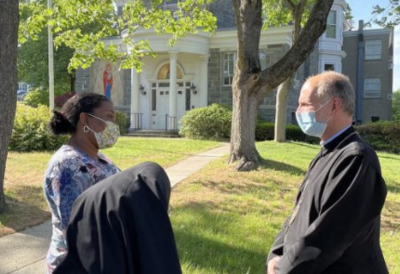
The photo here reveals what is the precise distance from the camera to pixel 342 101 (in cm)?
240

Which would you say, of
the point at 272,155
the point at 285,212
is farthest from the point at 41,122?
the point at 285,212

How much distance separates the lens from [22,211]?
21.5ft

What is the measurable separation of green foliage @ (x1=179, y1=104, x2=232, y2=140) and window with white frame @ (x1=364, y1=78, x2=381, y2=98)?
1971 centimetres

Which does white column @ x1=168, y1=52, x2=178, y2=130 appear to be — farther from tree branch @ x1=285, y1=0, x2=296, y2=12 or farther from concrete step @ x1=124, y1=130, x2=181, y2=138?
tree branch @ x1=285, y1=0, x2=296, y2=12

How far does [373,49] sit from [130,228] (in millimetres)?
36007

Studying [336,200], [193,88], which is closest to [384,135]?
[193,88]

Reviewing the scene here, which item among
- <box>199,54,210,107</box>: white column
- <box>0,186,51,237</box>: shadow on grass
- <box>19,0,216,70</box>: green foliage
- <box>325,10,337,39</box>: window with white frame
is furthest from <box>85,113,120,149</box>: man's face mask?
<box>325,10,337,39</box>: window with white frame

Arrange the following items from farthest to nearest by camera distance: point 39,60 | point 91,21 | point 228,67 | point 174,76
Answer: point 39,60 < point 228,67 < point 174,76 < point 91,21

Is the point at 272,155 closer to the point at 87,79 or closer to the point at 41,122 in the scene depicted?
the point at 41,122

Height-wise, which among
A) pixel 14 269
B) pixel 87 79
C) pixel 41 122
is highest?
pixel 87 79

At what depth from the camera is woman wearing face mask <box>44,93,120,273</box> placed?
2.29 meters

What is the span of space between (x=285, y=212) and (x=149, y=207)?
572cm

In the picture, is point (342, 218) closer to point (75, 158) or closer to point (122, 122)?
point (75, 158)

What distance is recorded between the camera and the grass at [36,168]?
6.29 meters
